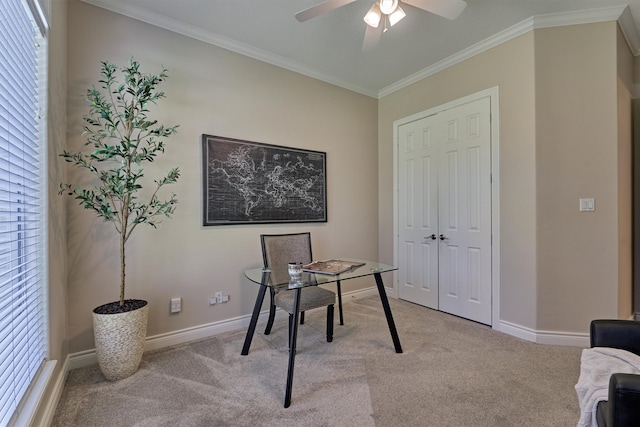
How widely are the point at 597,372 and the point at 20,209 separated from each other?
2653 mm

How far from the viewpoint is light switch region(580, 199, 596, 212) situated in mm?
2443

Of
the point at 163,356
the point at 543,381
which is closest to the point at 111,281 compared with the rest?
the point at 163,356

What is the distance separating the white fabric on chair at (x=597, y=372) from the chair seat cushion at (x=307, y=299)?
1576mm

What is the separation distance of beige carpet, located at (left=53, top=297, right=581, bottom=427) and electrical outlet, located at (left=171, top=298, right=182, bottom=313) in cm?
31

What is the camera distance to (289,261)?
2711mm

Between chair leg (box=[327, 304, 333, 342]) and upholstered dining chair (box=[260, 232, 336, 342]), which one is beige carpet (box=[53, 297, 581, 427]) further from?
upholstered dining chair (box=[260, 232, 336, 342])

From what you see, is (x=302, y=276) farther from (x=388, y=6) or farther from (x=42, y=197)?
(x=388, y=6)

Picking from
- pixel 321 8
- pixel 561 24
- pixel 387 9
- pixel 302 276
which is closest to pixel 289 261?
pixel 302 276

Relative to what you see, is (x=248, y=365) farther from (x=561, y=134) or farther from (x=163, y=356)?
(x=561, y=134)

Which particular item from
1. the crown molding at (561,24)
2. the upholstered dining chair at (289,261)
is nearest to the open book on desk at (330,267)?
the upholstered dining chair at (289,261)

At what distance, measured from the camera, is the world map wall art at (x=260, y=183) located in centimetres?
269

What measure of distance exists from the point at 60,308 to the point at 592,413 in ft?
9.40

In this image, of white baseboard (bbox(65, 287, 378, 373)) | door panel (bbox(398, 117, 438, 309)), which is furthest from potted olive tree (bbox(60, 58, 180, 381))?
door panel (bbox(398, 117, 438, 309))

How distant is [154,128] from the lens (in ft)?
8.00
